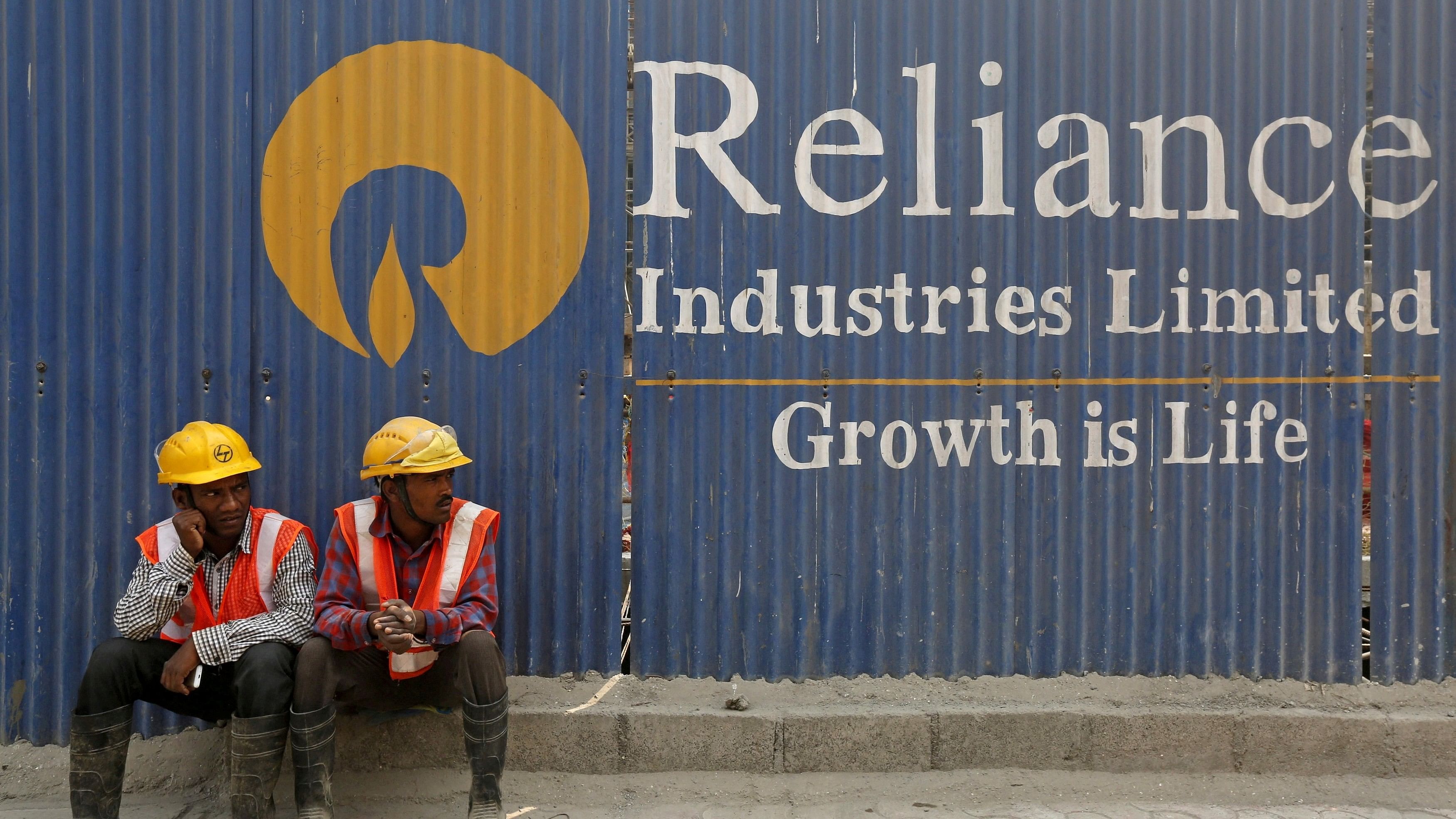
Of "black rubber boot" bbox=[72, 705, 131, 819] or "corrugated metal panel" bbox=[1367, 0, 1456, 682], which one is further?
"corrugated metal panel" bbox=[1367, 0, 1456, 682]

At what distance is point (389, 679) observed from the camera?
3.72 m

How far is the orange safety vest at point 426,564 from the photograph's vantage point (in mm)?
3654

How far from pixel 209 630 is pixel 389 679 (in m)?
0.65

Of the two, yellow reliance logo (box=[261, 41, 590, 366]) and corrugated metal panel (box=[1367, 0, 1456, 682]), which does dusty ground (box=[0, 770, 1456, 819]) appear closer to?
corrugated metal panel (box=[1367, 0, 1456, 682])

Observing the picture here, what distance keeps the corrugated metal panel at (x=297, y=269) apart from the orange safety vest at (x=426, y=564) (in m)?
0.36

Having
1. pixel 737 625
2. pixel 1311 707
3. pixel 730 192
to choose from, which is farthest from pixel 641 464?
pixel 1311 707

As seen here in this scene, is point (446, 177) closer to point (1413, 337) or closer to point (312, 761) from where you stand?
point (312, 761)

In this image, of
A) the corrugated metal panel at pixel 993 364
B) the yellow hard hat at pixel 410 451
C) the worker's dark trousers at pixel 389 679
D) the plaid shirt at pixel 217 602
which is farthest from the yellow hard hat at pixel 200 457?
the corrugated metal panel at pixel 993 364

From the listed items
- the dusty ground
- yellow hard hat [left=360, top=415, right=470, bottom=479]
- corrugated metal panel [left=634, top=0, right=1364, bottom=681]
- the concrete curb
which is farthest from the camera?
corrugated metal panel [left=634, top=0, right=1364, bottom=681]

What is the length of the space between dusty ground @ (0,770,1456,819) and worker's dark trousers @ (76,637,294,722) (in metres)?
0.53

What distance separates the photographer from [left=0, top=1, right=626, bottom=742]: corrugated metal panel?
4023 mm

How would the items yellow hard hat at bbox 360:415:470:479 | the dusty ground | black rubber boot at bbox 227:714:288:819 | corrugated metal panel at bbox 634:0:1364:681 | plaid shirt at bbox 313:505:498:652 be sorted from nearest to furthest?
black rubber boot at bbox 227:714:288:819 → plaid shirt at bbox 313:505:498:652 → yellow hard hat at bbox 360:415:470:479 → the dusty ground → corrugated metal panel at bbox 634:0:1364:681

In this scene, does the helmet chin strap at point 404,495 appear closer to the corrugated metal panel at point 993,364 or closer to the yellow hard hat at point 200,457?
the yellow hard hat at point 200,457

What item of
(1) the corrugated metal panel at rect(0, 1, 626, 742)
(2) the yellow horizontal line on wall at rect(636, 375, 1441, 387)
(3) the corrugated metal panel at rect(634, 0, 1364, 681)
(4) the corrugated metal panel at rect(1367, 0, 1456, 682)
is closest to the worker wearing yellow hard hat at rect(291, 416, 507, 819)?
(1) the corrugated metal panel at rect(0, 1, 626, 742)
